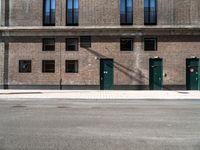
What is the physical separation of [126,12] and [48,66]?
27.9ft

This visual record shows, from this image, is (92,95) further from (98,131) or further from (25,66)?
(98,131)

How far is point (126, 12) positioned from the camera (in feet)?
112

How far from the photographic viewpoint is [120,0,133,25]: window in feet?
112

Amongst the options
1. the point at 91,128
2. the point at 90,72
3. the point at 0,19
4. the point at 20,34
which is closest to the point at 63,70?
the point at 90,72

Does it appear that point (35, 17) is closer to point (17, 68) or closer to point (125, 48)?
point (17, 68)

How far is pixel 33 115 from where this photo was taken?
14672 mm

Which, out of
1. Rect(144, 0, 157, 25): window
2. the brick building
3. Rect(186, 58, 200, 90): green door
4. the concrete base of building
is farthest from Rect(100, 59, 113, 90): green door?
Rect(186, 58, 200, 90): green door

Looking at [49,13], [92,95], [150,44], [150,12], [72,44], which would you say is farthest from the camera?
[49,13]

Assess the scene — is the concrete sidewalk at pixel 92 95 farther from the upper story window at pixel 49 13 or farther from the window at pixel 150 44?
the upper story window at pixel 49 13

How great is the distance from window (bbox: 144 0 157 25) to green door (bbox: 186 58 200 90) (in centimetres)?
471

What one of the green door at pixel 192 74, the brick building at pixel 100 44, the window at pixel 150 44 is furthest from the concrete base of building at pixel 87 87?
the window at pixel 150 44

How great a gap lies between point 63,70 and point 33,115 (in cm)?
1966

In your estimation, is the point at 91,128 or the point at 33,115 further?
the point at 33,115

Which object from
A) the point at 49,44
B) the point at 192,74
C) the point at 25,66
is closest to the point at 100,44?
the point at 49,44
